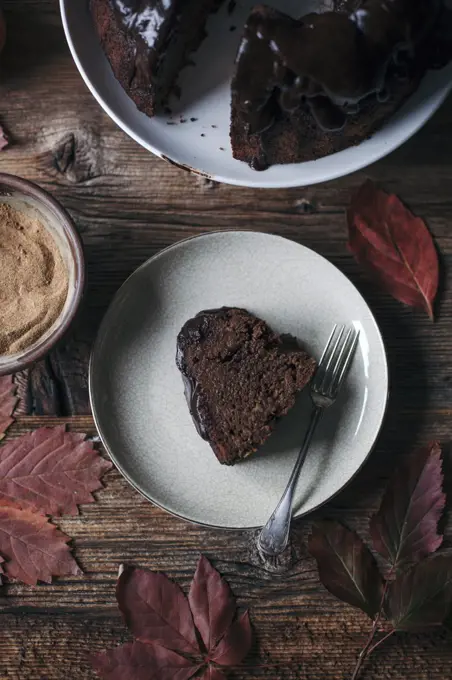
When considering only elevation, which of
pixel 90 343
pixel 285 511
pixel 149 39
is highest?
pixel 149 39

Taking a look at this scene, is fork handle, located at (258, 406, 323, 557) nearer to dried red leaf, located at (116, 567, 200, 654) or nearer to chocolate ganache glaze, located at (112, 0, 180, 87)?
dried red leaf, located at (116, 567, 200, 654)

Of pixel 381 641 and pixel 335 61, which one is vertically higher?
pixel 335 61

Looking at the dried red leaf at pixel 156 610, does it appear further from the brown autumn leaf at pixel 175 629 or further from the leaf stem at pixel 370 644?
the leaf stem at pixel 370 644

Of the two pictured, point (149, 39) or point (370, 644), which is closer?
point (149, 39)

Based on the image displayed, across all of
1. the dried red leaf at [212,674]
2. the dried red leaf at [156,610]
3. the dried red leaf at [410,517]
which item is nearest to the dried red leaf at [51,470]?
the dried red leaf at [156,610]

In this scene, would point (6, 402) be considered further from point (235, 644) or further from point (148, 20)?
point (148, 20)

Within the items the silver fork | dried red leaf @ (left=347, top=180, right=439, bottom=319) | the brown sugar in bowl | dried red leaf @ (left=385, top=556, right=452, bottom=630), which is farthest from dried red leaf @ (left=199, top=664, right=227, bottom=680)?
dried red leaf @ (left=347, top=180, right=439, bottom=319)

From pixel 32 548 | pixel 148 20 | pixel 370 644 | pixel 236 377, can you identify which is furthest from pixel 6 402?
pixel 370 644

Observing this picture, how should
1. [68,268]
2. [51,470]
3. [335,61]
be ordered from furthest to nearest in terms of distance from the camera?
[51,470]
[68,268]
[335,61]
